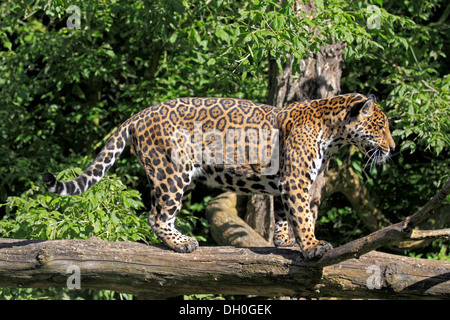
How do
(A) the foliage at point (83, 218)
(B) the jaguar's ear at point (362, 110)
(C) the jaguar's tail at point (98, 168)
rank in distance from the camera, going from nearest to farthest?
1. (C) the jaguar's tail at point (98, 168)
2. (B) the jaguar's ear at point (362, 110)
3. (A) the foliage at point (83, 218)

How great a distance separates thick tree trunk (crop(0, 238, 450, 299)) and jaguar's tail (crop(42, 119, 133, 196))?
2.05ft

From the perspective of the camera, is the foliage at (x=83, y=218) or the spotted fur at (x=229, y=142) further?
the foliage at (x=83, y=218)

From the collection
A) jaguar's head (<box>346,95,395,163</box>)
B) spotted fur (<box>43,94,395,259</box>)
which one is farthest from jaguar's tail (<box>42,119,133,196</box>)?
jaguar's head (<box>346,95,395,163</box>)

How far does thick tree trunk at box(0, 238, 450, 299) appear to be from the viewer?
5551 mm

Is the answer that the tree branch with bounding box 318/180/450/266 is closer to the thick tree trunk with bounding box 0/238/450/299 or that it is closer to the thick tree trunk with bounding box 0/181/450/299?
the thick tree trunk with bounding box 0/181/450/299

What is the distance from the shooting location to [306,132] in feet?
20.7

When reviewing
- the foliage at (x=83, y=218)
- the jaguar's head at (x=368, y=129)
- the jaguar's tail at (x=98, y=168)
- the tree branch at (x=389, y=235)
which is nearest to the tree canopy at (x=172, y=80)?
the foliage at (x=83, y=218)

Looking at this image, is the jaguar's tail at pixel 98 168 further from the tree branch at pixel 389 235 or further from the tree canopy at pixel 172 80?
the tree branch at pixel 389 235

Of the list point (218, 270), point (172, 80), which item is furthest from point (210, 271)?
point (172, 80)

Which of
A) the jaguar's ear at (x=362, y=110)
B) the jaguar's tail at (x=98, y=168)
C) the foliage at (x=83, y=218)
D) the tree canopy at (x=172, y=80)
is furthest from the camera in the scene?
the tree canopy at (x=172, y=80)

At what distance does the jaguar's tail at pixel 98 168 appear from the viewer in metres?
6.05

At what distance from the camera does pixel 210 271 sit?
601 cm

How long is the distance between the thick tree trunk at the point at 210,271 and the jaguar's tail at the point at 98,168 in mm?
625

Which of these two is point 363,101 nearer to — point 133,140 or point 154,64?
point 133,140
